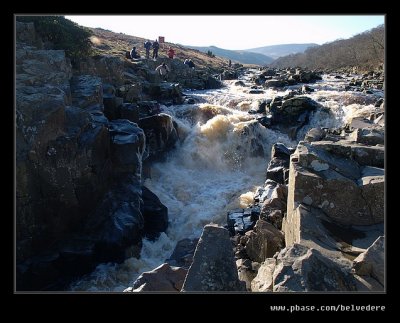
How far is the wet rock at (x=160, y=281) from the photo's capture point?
21.3ft

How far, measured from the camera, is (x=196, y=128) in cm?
2461

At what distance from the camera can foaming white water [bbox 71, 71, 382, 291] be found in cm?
1356

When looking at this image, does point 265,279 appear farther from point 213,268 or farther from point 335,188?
point 335,188

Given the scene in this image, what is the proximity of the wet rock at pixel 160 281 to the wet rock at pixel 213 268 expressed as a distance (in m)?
1.58

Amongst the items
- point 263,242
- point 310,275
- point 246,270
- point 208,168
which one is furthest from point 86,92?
point 310,275

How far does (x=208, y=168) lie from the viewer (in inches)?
867

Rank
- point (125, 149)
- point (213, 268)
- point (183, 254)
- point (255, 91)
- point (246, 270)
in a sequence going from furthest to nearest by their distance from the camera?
point (255, 91) → point (125, 149) → point (183, 254) → point (246, 270) → point (213, 268)

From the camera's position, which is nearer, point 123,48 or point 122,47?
point 123,48

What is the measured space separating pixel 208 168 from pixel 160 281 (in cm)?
1547

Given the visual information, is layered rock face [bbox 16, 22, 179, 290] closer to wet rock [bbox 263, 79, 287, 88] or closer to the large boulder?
the large boulder

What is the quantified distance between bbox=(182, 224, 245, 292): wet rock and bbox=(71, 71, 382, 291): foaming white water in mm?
7268
